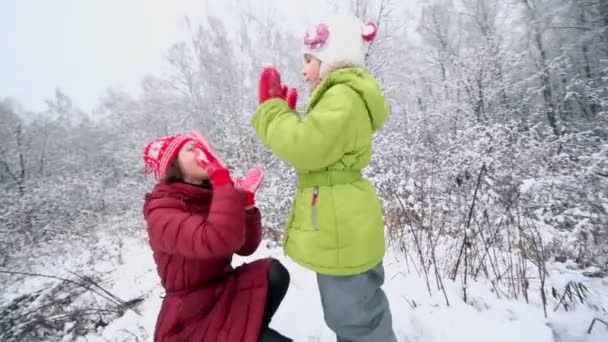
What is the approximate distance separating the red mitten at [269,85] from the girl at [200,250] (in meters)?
0.33

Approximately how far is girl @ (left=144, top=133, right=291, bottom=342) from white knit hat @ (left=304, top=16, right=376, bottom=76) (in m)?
0.62

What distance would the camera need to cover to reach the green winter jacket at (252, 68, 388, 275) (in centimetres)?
107

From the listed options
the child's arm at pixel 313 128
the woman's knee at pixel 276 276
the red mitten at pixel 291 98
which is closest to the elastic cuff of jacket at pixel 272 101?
the child's arm at pixel 313 128

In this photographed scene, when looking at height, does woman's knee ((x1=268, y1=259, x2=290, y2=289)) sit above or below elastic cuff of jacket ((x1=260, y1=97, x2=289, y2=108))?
below

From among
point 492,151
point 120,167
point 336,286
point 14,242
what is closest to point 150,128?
point 120,167

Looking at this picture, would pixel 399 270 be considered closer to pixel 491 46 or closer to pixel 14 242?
pixel 14 242

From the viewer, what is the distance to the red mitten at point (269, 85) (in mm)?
1188

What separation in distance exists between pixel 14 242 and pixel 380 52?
13.3 metres

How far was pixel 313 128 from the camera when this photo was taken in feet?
3.44

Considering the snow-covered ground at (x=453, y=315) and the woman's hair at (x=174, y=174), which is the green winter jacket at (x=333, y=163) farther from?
the snow-covered ground at (x=453, y=315)

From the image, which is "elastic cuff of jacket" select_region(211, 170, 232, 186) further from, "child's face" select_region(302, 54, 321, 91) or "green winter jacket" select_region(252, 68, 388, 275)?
"child's face" select_region(302, 54, 321, 91)

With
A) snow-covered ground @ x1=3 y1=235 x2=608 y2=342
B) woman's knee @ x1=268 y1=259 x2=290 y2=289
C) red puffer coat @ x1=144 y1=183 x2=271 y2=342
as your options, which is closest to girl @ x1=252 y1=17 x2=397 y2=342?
woman's knee @ x1=268 y1=259 x2=290 y2=289

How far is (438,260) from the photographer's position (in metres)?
2.83

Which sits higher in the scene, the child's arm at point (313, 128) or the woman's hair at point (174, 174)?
the child's arm at point (313, 128)
